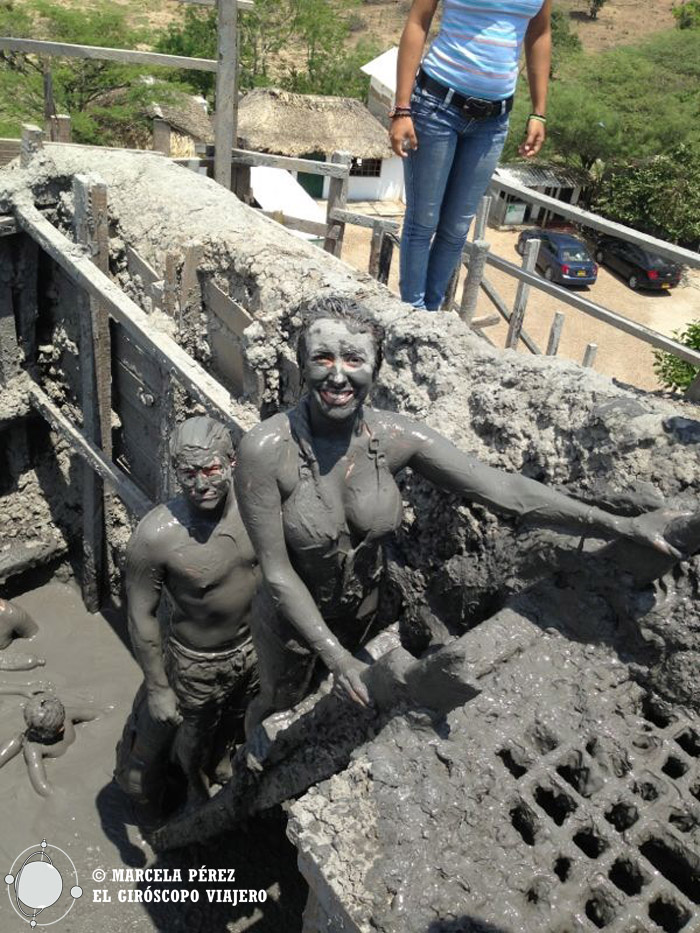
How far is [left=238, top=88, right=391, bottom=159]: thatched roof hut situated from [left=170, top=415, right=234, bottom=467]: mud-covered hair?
59.0 ft

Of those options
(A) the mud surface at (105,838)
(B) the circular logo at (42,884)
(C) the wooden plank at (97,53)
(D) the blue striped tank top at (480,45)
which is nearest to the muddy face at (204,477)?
(A) the mud surface at (105,838)

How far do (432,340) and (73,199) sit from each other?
3765 mm

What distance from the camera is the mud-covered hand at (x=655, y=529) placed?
307 cm

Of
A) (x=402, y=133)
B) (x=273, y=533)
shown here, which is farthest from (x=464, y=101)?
(x=273, y=533)

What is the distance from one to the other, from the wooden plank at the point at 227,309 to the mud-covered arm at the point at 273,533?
2300mm

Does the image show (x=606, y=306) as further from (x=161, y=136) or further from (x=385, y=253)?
(x=161, y=136)

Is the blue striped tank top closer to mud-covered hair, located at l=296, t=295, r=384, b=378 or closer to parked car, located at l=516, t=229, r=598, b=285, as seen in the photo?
mud-covered hair, located at l=296, t=295, r=384, b=378

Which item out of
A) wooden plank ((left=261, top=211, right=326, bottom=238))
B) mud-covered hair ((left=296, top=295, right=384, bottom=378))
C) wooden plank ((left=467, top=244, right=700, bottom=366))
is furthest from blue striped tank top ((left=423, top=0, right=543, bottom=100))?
wooden plank ((left=261, top=211, right=326, bottom=238))

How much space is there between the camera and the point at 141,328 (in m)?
5.45

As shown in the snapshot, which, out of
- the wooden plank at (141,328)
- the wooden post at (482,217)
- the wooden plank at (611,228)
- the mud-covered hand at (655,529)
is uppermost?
the wooden plank at (611,228)

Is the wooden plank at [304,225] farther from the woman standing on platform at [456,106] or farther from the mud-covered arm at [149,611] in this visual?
the mud-covered arm at [149,611]

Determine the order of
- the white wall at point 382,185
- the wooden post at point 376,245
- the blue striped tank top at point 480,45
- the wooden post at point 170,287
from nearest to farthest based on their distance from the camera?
the blue striped tank top at point 480,45, the wooden post at point 170,287, the wooden post at point 376,245, the white wall at point 382,185

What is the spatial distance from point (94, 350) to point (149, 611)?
3.06 meters

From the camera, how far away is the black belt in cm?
490
